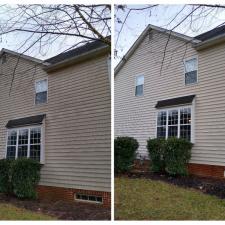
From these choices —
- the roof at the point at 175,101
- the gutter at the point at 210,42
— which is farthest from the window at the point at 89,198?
the gutter at the point at 210,42

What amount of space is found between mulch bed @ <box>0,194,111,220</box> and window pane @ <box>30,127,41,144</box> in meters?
0.69

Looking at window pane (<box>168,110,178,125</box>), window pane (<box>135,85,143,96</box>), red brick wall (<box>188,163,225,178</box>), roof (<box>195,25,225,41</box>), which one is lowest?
red brick wall (<box>188,163,225,178</box>)

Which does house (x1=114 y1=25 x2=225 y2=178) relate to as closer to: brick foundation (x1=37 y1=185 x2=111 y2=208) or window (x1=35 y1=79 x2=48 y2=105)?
brick foundation (x1=37 y1=185 x2=111 y2=208)

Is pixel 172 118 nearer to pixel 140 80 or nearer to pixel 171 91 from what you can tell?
pixel 171 91

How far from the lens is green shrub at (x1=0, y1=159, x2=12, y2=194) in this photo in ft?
14.9

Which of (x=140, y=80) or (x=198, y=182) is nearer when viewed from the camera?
(x=198, y=182)

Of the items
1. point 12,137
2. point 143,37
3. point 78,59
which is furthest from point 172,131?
point 12,137

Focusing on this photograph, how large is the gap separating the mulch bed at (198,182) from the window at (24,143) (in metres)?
1.07

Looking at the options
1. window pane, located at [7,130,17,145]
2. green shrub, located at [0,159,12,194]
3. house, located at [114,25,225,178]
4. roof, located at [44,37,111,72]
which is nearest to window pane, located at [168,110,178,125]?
house, located at [114,25,225,178]

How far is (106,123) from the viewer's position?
438 centimetres

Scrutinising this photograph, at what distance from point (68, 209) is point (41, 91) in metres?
1.43

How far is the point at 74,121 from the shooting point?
446 cm

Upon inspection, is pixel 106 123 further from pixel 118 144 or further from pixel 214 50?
pixel 214 50

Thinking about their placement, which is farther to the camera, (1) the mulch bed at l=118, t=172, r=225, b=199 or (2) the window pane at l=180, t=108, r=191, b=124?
(2) the window pane at l=180, t=108, r=191, b=124
